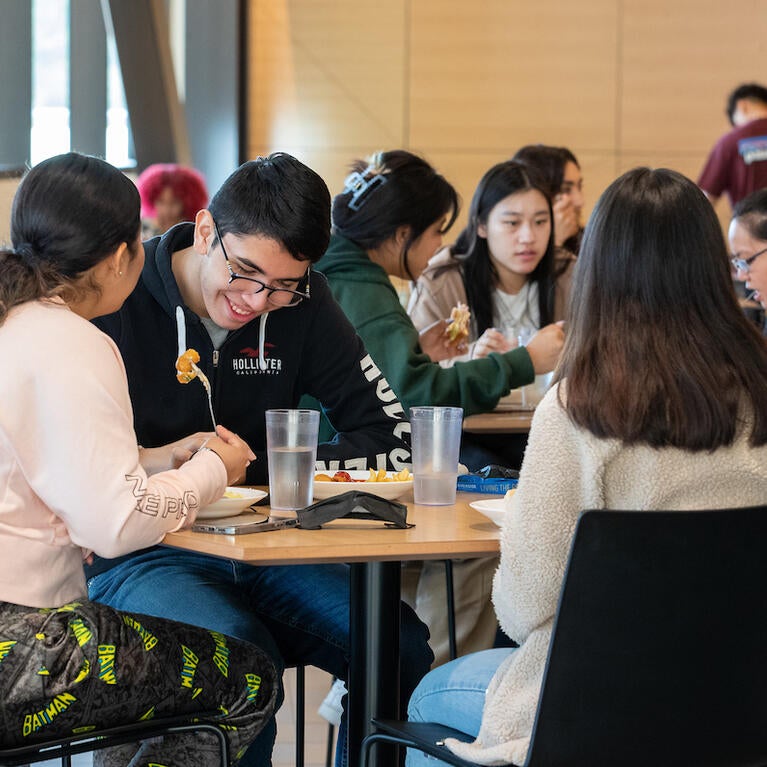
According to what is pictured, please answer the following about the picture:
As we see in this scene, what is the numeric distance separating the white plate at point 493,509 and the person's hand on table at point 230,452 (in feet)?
1.12

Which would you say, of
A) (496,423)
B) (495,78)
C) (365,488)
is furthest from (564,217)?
(365,488)

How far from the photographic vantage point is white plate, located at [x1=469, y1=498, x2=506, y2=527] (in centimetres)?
162

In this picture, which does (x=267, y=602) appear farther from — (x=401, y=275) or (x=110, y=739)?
(x=401, y=275)

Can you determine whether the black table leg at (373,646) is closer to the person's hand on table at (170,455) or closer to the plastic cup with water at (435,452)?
the plastic cup with water at (435,452)

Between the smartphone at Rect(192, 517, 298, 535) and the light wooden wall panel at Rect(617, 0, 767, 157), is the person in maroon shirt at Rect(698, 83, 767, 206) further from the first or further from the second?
the smartphone at Rect(192, 517, 298, 535)

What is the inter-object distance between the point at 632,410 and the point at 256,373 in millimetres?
963

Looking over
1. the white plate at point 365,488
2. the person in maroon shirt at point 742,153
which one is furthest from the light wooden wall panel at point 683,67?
the white plate at point 365,488

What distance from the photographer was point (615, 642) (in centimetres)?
134

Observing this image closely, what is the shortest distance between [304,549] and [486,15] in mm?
5198

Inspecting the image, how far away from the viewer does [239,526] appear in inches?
63.2

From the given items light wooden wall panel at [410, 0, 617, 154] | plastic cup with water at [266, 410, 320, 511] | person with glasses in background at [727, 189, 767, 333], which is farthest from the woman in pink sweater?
light wooden wall panel at [410, 0, 617, 154]

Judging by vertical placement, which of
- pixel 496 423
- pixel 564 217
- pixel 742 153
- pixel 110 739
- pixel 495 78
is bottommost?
pixel 110 739

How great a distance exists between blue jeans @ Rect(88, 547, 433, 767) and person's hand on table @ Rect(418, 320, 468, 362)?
1.18 meters

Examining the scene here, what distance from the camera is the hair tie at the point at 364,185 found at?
2.96 meters
